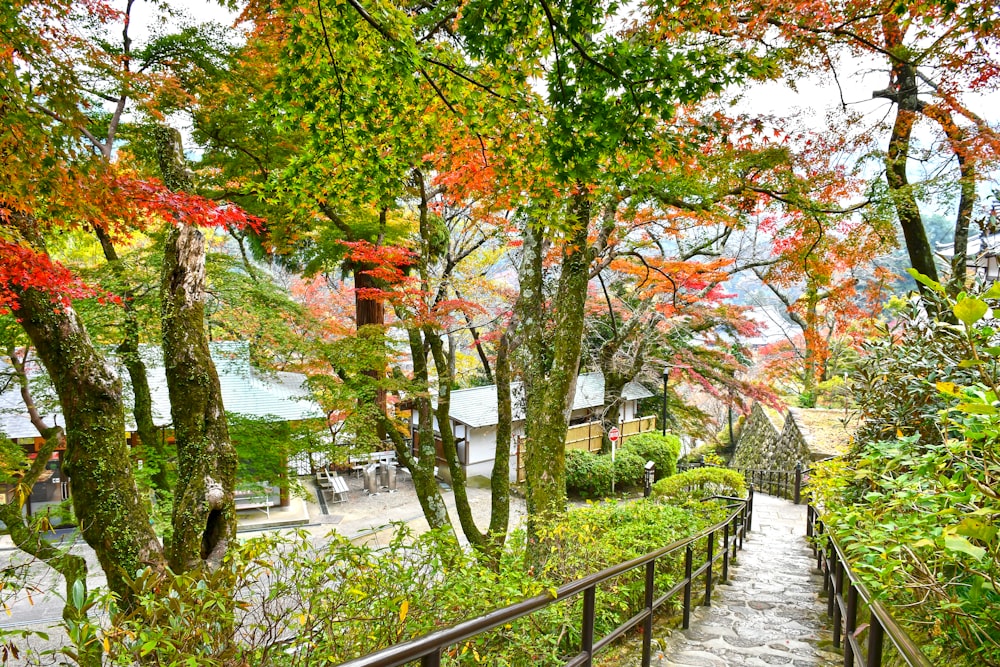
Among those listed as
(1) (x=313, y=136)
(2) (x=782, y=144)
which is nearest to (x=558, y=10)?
(1) (x=313, y=136)

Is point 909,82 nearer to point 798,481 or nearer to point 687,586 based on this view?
point 687,586

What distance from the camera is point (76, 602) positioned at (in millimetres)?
1685

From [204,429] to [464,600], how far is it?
315cm

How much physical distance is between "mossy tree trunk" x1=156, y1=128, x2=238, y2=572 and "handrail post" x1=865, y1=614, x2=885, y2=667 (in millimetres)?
4480

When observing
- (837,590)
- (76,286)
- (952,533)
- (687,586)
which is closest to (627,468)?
(687,586)

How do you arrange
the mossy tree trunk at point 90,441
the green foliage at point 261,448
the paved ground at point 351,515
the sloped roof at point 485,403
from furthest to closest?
1. the sloped roof at point 485,403
2. the paved ground at point 351,515
3. the green foliage at point 261,448
4. the mossy tree trunk at point 90,441

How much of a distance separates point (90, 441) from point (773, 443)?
18.0 metres

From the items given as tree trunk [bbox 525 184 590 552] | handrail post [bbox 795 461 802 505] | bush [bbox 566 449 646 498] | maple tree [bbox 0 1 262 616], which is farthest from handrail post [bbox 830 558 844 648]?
bush [bbox 566 449 646 498]

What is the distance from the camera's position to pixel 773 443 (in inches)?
701

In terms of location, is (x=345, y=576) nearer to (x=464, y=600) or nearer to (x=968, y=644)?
(x=464, y=600)

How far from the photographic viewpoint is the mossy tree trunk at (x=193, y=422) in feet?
15.0

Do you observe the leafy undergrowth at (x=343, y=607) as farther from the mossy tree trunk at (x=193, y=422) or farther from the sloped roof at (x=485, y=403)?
the sloped roof at (x=485, y=403)

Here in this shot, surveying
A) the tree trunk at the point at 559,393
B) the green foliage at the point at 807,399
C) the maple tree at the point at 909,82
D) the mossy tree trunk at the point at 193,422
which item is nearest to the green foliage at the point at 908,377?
the maple tree at the point at 909,82

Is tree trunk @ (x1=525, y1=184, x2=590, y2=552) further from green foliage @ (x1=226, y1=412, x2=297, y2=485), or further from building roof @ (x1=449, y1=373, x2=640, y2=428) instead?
building roof @ (x1=449, y1=373, x2=640, y2=428)
